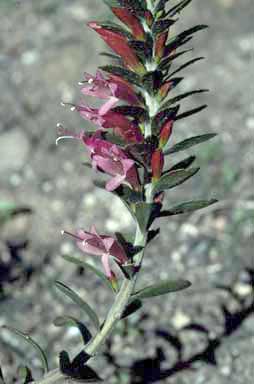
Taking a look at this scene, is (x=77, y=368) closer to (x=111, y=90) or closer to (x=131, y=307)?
(x=131, y=307)

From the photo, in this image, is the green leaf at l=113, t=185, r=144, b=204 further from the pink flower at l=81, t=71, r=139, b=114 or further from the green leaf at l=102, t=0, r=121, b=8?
the green leaf at l=102, t=0, r=121, b=8

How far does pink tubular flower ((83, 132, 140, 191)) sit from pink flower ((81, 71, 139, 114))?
0.38ft

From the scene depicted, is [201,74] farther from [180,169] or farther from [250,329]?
[180,169]

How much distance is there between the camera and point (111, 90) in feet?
6.66

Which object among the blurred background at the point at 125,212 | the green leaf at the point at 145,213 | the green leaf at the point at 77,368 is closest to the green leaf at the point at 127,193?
the green leaf at the point at 145,213

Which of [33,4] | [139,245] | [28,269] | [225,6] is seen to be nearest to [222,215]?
[28,269]

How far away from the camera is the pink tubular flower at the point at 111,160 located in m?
2.05

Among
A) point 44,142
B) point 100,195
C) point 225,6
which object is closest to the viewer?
point 100,195

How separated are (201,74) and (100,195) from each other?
1385mm

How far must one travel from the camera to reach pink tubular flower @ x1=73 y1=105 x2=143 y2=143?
204cm

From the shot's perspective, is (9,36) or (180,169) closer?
(180,169)

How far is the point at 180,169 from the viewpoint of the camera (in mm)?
2129

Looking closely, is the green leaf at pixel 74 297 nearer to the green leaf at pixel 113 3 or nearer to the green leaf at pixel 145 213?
the green leaf at pixel 145 213

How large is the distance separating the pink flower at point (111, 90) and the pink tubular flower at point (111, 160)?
0.11 m
